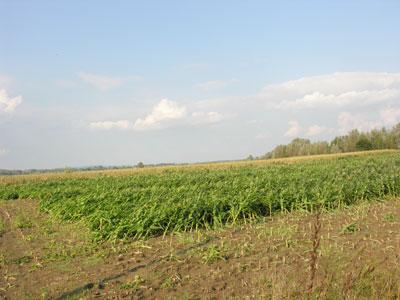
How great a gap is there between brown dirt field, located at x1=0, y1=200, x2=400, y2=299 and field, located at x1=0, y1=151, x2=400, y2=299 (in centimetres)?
2

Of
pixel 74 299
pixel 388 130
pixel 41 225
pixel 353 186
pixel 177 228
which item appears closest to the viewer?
pixel 74 299

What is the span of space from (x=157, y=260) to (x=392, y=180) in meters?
11.1

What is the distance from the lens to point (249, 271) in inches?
226

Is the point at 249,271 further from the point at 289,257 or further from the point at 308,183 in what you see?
the point at 308,183

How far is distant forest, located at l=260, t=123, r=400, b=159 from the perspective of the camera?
7662cm

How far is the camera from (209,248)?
6.68 metres

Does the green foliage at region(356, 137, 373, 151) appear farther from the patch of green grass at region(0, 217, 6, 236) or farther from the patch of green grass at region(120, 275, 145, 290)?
the patch of green grass at region(120, 275, 145, 290)

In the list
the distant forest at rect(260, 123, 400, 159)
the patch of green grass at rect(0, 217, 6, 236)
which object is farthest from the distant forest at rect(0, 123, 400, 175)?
the patch of green grass at rect(0, 217, 6, 236)

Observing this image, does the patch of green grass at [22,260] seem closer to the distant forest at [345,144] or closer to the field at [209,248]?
the field at [209,248]

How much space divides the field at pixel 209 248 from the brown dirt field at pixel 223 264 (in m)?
0.02

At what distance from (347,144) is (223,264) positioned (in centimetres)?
7938

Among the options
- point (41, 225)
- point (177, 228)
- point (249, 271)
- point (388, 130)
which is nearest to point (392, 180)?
point (177, 228)

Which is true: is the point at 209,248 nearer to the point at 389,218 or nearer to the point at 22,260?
the point at 22,260

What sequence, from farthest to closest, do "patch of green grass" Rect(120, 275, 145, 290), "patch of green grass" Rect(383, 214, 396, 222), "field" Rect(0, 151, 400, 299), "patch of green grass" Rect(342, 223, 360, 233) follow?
"patch of green grass" Rect(383, 214, 396, 222)
"patch of green grass" Rect(342, 223, 360, 233)
"patch of green grass" Rect(120, 275, 145, 290)
"field" Rect(0, 151, 400, 299)
